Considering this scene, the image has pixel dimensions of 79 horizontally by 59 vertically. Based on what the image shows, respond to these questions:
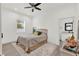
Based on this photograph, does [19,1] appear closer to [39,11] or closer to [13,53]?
[39,11]

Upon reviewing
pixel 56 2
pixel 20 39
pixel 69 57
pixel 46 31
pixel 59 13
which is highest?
pixel 56 2

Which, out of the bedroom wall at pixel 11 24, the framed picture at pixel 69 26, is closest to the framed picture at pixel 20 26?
the bedroom wall at pixel 11 24

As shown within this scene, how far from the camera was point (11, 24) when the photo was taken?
1547mm

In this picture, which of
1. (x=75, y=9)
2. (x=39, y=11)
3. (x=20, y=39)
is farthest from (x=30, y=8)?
(x=75, y=9)

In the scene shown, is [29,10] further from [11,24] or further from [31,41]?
[31,41]

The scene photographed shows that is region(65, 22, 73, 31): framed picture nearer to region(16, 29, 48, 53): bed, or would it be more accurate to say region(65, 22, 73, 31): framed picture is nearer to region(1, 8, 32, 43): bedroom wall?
region(16, 29, 48, 53): bed

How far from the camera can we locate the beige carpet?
1520 millimetres

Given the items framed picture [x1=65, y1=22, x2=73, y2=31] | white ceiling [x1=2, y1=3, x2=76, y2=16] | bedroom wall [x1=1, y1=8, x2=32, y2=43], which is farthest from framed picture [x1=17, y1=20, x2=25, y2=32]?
framed picture [x1=65, y1=22, x2=73, y2=31]

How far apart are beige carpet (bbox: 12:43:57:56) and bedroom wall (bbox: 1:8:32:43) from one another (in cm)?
16

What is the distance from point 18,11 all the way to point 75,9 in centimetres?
95

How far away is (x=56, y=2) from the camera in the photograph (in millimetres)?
1396

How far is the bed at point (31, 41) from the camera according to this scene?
5.19 ft

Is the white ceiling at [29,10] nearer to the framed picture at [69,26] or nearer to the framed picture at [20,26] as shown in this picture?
the framed picture at [20,26]

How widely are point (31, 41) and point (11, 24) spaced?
0.47 m
